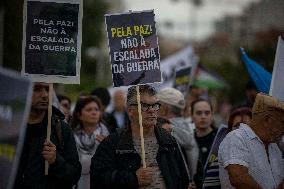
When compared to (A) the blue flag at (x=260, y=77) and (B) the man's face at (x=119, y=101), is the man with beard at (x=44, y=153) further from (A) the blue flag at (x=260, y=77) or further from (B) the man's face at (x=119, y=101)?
(B) the man's face at (x=119, y=101)

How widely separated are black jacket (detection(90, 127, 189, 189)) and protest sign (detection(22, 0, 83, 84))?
2.16ft

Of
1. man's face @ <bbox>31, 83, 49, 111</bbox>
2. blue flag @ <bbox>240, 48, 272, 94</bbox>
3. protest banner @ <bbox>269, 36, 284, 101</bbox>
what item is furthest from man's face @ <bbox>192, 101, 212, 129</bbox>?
man's face @ <bbox>31, 83, 49, 111</bbox>

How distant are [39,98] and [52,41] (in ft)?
1.68

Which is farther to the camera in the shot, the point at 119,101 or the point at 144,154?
the point at 119,101

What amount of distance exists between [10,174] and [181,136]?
3.39 m

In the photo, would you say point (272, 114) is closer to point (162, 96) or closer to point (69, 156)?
point (69, 156)

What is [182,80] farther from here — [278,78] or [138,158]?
[138,158]

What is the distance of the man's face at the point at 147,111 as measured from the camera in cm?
567

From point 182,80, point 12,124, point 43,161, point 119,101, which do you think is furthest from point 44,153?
point 119,101

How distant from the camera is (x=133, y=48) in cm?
584

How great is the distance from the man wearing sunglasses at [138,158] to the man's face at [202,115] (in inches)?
86.0

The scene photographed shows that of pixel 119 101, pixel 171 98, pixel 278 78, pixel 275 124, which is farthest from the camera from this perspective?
pixel 119 101

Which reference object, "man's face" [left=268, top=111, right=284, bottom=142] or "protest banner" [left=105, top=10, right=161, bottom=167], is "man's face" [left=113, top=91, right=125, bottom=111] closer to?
"protest banner" [left=105, top=10, right=161, bottom=167]

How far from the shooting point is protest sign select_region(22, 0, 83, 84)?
5.68 meters
